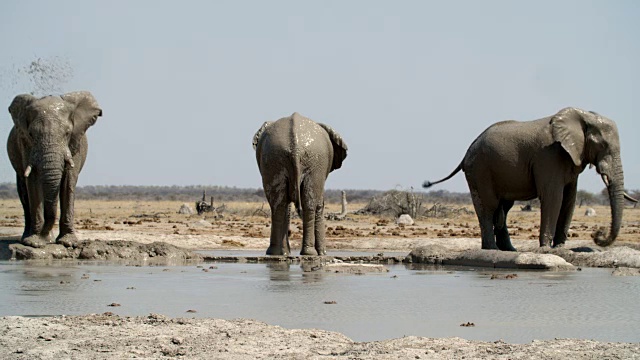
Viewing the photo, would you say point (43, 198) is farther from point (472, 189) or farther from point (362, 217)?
point (362, 217)

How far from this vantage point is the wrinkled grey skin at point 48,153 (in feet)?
58.5

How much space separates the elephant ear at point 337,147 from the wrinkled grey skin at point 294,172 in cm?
78

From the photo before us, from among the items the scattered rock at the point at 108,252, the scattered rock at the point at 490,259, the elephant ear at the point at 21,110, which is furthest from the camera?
the elephant ear at the point at 21,110

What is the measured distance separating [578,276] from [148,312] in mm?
7473

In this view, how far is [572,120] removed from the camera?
19.7m

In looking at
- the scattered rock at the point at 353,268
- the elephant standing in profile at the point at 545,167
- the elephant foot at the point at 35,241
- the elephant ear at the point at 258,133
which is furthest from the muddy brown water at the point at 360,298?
the elephant ear at the point at 258,133

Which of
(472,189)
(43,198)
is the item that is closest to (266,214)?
(472,189)

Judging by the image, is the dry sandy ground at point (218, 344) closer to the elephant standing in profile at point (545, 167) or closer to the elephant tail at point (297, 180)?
the elephant tail at point (297, 180)

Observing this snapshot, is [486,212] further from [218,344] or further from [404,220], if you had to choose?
[404,220]

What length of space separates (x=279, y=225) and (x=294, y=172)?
1147 mm

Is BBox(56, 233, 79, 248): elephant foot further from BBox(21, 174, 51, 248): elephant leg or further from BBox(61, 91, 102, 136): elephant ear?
BBox(61, 91, 102, 136): elephant ear

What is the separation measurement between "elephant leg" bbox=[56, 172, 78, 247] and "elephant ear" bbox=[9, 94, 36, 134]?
1.16 meters

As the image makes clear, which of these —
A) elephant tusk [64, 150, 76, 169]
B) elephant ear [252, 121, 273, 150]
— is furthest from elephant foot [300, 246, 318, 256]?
elephant tusk [64, 150, 76, 169]

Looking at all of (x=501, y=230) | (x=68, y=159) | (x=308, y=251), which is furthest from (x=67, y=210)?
(x=501, y=230)
